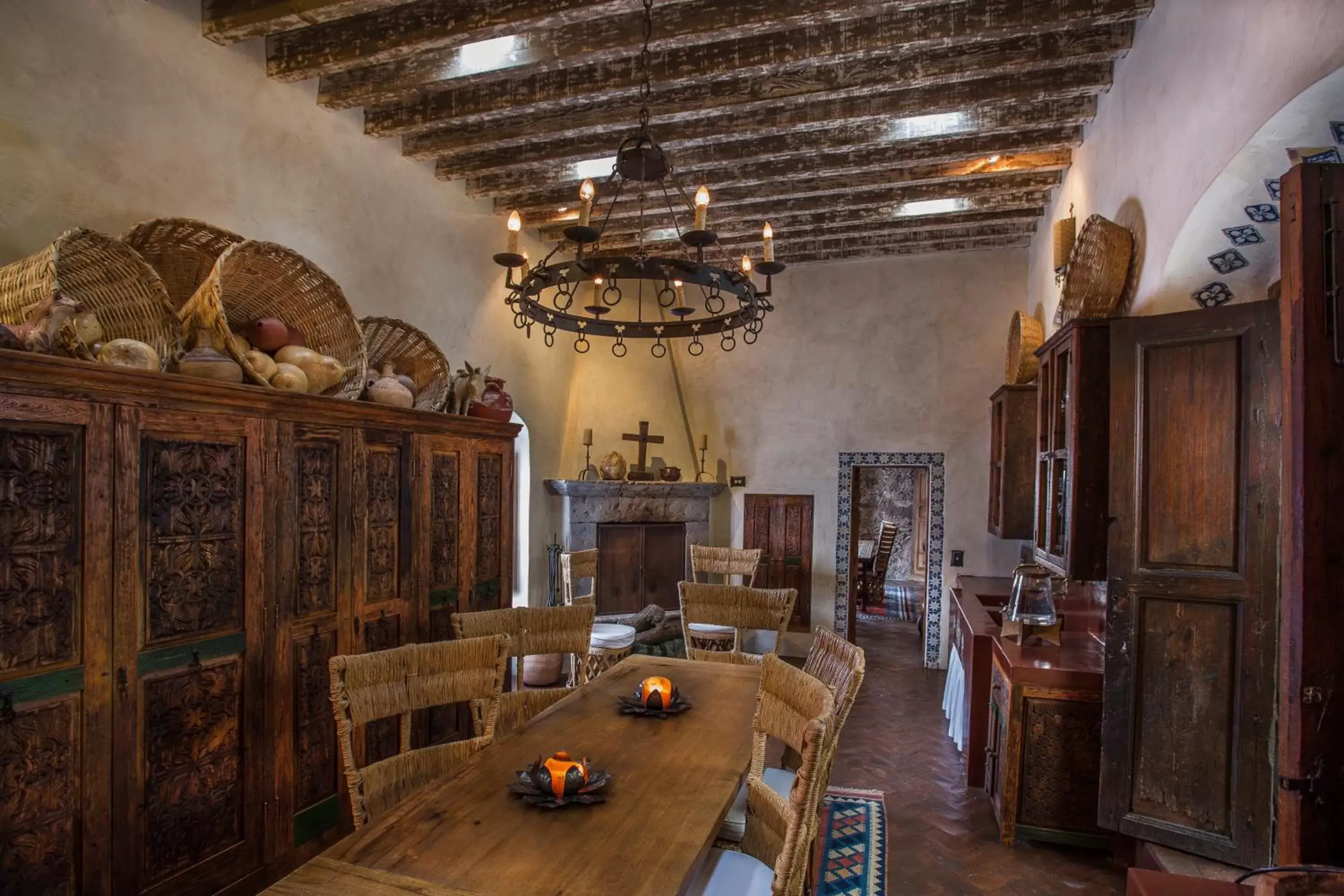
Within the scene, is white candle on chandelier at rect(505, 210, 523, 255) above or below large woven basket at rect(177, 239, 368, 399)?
above

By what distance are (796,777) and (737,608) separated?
1.77 m

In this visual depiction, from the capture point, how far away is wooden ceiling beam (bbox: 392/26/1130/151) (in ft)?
10.6

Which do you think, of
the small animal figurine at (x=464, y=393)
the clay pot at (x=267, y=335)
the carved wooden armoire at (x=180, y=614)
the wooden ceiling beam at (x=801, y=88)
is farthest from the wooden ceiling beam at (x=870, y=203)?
the carved wooden armoire at (x=180, y=614)

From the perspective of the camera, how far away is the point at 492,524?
3.89 m

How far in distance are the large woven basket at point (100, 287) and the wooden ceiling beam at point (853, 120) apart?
7.10 ft

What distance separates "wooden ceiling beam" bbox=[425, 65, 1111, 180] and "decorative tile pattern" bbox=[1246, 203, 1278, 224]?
1332mm

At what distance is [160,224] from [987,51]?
Result: 351 cm

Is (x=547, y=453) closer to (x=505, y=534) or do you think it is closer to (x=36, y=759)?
(x=505, y=534)

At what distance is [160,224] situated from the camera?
2539 mm

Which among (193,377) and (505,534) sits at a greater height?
(193,377)

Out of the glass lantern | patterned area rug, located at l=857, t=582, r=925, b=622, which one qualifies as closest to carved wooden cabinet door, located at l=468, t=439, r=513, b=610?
the glass lantern

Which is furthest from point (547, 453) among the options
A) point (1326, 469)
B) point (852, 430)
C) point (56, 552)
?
point (1326, 469)

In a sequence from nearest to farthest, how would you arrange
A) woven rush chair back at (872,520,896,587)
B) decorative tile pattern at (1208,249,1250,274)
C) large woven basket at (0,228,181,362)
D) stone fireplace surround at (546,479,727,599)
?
large woven basket at (0,228,181,362)
decorative tile pattern at (1208,249,1250,274)
stone fireplace surround at (546,479,727,599)
woven rush chair back at (872,520,896,587)

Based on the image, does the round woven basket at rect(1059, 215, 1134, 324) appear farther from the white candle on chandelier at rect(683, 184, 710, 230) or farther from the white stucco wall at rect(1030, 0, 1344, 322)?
the white candle on chandelier at rect(683, 184, 710, 230)
